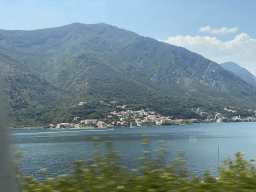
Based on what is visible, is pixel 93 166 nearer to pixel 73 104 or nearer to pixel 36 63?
pixel 73 104

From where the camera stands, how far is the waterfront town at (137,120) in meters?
79.4

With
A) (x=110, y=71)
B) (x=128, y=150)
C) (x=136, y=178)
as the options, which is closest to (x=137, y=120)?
(x=110, y=71)

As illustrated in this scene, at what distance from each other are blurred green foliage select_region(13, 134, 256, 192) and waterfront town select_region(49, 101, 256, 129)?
77.3m

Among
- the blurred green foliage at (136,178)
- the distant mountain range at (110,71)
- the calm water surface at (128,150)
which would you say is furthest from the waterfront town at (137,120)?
the blurred green foliage at (136,178)

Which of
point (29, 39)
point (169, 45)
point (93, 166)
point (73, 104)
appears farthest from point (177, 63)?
point (93, 166)

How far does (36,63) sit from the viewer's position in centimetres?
11631

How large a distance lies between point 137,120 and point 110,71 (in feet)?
107

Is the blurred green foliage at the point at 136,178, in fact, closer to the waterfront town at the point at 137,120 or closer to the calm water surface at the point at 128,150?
the calm water surface at the point at 128,150

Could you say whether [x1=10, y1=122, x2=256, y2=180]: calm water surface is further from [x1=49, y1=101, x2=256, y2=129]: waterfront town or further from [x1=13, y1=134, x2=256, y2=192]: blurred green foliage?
[x1=49, y1=101, x2=256, y2=129]: waterfront town

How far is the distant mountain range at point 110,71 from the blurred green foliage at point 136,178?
6415 centimetres

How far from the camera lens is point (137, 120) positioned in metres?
90.0

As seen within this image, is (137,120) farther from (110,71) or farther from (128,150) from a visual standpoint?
(128,150)

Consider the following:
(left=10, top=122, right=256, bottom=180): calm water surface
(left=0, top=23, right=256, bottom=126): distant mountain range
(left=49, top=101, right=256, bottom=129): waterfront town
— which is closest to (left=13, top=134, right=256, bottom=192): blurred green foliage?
(left=10, top=122, right=256, bottom=180): calm water surface

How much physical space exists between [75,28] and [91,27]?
15.7 metres
